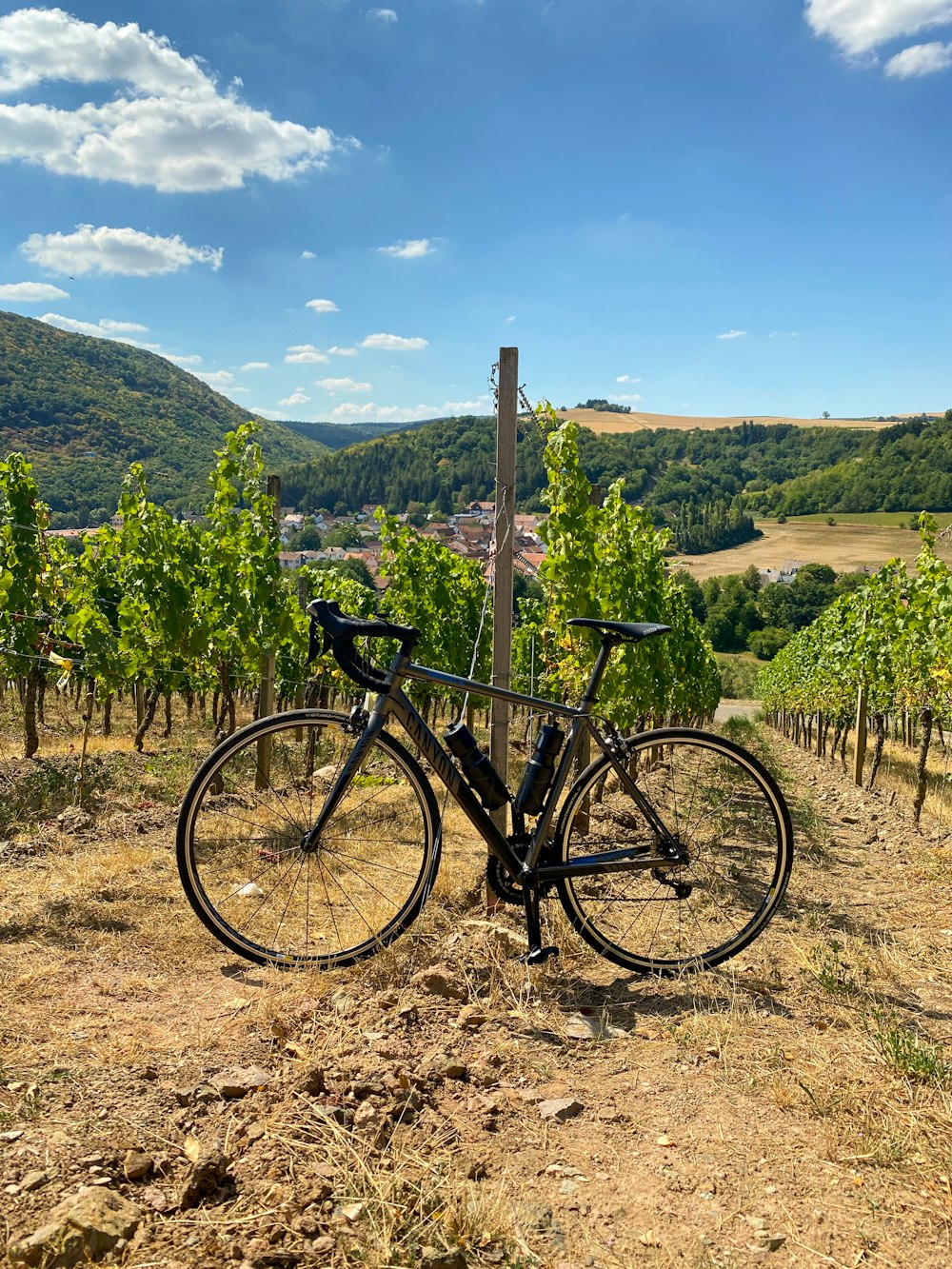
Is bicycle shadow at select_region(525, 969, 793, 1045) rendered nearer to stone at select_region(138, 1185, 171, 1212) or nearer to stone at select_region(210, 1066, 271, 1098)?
stone at select_region(210, 1066, 271, 1098)

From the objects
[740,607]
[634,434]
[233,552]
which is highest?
[634,434]

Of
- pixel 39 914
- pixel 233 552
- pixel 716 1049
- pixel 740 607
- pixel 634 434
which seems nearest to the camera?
pixel 716 1049

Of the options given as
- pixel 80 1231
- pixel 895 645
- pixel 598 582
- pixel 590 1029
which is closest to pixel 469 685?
pixel 590 1029

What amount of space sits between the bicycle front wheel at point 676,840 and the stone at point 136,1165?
5.62ft

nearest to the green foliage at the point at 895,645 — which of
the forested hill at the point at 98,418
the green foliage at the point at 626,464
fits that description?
the green foliage at the point at 626,464

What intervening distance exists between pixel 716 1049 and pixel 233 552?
7159mm

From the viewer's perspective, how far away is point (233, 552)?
28.4 ft

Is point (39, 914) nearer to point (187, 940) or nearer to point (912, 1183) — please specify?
point (187, 940)

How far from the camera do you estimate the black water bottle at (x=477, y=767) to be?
3.21 meters

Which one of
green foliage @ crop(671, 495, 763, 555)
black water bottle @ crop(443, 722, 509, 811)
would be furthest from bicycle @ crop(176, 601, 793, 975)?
green foliage @ crop(671, 495, 763, 555)

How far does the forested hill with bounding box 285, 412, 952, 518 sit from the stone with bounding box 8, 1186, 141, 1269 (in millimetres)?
36954

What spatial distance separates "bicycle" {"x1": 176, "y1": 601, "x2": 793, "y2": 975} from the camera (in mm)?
3131

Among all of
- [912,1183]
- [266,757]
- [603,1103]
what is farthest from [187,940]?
[266,757]

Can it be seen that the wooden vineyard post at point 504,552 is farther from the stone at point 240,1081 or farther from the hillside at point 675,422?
the hillside at point 675,422
